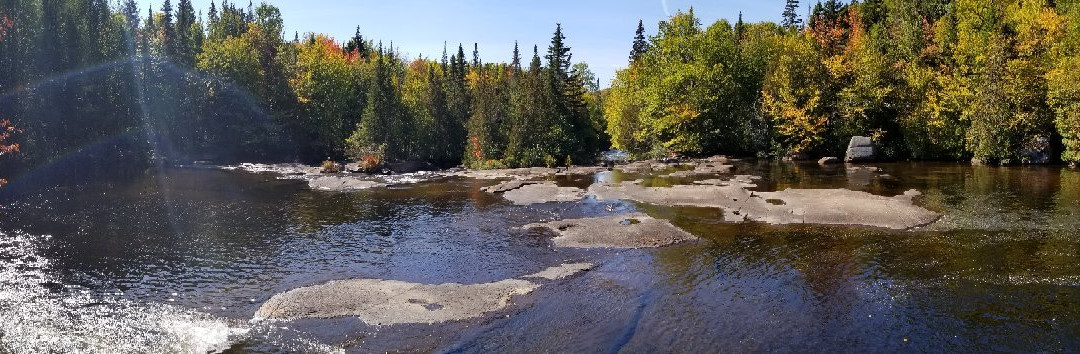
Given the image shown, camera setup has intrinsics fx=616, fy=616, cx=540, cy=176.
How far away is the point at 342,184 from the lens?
4819 centimetres

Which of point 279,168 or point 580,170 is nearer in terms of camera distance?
point 580,170

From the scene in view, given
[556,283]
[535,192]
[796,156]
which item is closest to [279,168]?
[535,192]

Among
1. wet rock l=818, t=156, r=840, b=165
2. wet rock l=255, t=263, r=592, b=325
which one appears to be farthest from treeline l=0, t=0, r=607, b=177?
wet rock l=255, t=263, r=592, b=325

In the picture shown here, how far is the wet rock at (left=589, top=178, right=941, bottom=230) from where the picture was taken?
27.7 m

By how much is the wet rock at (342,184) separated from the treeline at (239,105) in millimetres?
16179

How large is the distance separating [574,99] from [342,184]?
1438 inches

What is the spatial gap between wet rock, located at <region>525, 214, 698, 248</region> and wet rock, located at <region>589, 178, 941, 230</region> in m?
4.58

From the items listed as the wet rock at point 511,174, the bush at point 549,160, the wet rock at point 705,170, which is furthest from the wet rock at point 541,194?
the bush at point 549,160

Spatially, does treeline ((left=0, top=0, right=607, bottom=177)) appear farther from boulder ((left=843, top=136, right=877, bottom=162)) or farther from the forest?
boulder ((left=843, top=136, right=877, bottom=162))

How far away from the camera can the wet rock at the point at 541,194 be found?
120 ft

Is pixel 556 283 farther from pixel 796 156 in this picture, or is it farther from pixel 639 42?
pixel 639 42

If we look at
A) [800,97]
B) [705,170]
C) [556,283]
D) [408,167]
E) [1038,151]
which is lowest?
[556,283]

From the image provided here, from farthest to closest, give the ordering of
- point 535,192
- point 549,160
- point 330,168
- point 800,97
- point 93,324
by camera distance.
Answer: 1. point 330,168
2. point 800,97
3. point 549,160
4. point 535,192
5. point 93,324

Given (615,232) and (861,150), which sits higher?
(861,150)
